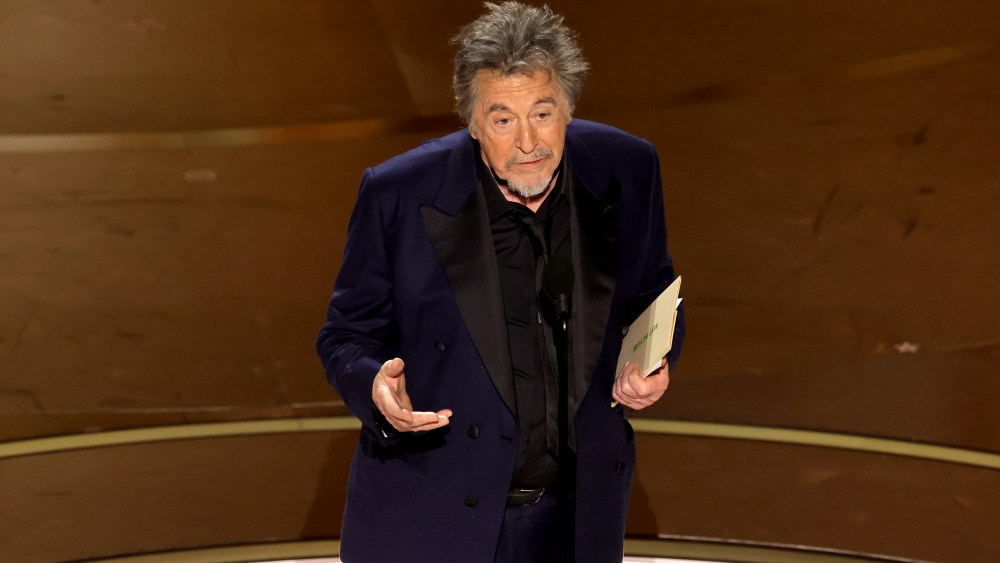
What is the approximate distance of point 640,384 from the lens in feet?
6.30

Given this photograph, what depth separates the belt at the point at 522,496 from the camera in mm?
2023

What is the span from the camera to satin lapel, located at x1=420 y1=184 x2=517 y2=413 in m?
1.97

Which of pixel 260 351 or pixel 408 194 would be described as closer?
pixel 408 194

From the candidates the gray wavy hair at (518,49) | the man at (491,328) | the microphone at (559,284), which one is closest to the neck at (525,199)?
the man at (491,328)

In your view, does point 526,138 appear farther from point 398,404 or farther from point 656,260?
point 398,404

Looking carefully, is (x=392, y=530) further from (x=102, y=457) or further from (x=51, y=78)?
(x=51, y=78)

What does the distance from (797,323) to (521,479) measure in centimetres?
236

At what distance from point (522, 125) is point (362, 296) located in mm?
389

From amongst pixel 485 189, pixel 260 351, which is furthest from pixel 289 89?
pixel 485 189

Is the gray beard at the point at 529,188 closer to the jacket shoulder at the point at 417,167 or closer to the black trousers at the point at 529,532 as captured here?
the jacket shoulder at the point at 417,167

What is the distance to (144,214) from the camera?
4168 millimetres

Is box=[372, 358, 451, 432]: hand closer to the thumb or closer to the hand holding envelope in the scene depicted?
the thumb

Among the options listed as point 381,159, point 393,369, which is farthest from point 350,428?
point 393,369

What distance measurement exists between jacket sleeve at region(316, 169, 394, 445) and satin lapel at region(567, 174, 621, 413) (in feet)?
1.05
